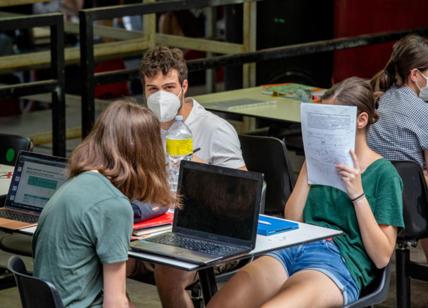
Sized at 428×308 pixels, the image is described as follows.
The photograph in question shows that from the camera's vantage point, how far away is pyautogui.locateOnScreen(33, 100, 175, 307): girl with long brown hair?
11.0 feet

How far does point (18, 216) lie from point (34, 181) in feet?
0.56

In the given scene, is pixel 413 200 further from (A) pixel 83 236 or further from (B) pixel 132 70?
(B) pixel 132 70

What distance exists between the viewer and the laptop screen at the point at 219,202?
Answer: 374cm

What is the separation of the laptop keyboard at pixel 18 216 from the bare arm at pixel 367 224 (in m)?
1.20

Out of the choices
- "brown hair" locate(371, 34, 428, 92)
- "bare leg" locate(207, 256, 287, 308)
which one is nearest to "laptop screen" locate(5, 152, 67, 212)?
"bare leg" locate(207, 256, 287, 308)

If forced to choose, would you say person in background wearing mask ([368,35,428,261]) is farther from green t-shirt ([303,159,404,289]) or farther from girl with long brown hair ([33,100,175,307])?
girl with long brown hair ([33,100,175,307])

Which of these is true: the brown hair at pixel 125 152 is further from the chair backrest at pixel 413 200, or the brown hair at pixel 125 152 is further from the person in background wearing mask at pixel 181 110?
the chair backrest at pixel 413 200

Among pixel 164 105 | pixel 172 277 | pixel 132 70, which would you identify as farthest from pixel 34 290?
pixel 132 70

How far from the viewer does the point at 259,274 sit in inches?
159

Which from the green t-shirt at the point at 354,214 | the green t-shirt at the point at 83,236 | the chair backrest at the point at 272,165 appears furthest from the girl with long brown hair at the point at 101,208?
the chair backrest at the point at 272,165

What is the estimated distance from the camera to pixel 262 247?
374 cm

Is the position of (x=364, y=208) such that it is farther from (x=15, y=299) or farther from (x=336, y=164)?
(x=15, y=299)

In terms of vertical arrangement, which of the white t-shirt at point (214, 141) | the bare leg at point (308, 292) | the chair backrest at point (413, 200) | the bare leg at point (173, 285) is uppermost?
the white t-shirt at point (214, 141)

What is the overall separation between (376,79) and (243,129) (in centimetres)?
288
